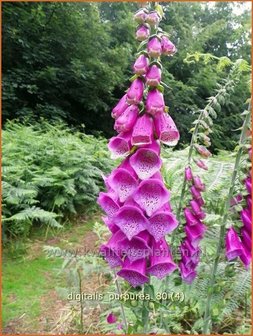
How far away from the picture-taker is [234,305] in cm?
165

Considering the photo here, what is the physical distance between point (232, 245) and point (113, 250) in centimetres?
45

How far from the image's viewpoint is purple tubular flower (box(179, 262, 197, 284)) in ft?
5.21

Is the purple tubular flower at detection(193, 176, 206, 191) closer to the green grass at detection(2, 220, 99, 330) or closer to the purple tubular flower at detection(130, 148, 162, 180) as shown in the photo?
the purple tubular flower at detection(130, 148, 162, 180)

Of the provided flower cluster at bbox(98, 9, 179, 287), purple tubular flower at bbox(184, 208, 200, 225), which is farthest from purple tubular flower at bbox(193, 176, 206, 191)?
flower cluster at bbox(98, 9, 179, 287)

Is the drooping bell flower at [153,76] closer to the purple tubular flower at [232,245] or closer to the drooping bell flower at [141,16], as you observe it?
the drooping bell flower at [141,16]

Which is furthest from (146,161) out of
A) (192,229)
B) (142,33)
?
(192,229)

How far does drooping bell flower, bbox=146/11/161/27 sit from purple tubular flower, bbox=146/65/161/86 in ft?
0.46

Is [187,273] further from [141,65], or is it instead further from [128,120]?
[141,65]

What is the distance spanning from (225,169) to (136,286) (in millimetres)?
707

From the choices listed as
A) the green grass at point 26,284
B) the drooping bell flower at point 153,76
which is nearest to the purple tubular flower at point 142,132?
the drooping bell flower at point 153,76

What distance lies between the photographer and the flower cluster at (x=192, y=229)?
1.54m

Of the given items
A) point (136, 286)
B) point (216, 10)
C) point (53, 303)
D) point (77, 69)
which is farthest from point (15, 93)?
point (216, 10)

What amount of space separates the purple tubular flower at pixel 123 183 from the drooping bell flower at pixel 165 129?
15 cm

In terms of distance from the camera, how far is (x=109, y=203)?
125 centimetres
